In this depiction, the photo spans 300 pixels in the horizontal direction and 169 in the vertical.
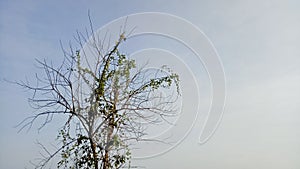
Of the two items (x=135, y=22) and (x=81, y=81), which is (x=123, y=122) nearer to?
(x=81, y=81)

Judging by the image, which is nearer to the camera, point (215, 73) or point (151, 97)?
point (151, 97)

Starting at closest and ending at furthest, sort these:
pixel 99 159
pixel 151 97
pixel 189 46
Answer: pixel 99 159, pixel 151 97, pixel 189 46

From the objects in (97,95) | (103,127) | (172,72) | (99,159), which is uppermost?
(172,72)

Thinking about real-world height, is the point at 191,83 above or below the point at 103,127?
above

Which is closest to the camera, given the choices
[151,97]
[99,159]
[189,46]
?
[99,159]

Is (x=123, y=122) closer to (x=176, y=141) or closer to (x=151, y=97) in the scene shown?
(x=151, y=97)

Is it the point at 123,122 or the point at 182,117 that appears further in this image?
the point at 182,117

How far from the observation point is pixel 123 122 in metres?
4.04

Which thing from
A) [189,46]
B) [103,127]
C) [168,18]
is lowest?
[103,127]

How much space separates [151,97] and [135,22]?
959 millimetres

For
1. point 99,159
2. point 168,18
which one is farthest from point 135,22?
point 99,159

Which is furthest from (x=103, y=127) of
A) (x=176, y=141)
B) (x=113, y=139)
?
(x=176, y=141)

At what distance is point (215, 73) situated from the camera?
4590mm

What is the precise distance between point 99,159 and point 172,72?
1.36 m
